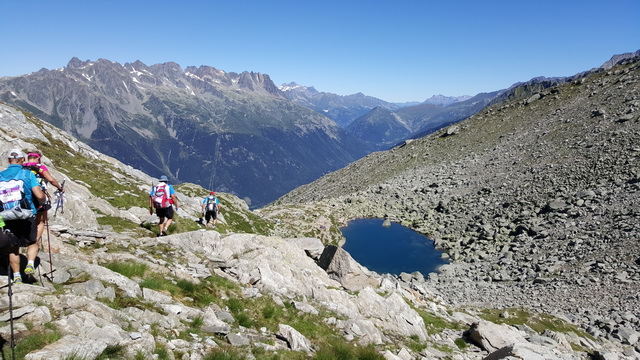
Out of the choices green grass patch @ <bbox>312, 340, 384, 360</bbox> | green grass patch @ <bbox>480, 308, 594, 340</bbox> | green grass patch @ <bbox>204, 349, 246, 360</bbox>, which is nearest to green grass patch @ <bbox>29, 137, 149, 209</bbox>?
green grass patch @ <bbox>204, 349, 246, 360</bbox>

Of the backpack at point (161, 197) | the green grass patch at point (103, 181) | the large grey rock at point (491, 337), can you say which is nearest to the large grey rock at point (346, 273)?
the large grey rock at point (491, 337)

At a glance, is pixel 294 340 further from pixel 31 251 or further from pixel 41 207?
pixel 41 207

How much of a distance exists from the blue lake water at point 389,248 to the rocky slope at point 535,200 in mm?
2444

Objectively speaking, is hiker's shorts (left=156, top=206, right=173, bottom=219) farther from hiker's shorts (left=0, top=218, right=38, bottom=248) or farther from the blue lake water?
the blue lake water

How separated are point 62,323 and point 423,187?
3250 inches

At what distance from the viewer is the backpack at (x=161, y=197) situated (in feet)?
62.1

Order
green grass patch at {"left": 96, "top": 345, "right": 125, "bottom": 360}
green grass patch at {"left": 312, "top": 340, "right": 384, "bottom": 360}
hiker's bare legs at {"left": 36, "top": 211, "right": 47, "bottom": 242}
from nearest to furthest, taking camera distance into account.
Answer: green grass patch at {"left": 96, "top": 345, "right": 125, "bottom": 360}, green grass patch at {"left": 312, "top": 340, "right": 384, "bottom": 360}, hiker's bare legs at {"left": 36, "top": 211, "right": 47, "bottom": 242}

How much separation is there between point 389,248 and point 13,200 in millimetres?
62040

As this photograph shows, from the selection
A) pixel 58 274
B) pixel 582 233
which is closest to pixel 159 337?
pixel 58 274

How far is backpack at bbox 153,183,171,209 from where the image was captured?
18.9m

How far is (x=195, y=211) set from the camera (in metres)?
36.9

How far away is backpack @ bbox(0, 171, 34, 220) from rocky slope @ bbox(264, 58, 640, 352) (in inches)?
1529

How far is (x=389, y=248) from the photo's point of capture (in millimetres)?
65875

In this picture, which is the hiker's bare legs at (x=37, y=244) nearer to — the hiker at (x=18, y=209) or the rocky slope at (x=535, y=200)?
the hiker at (x=18, y=209)
